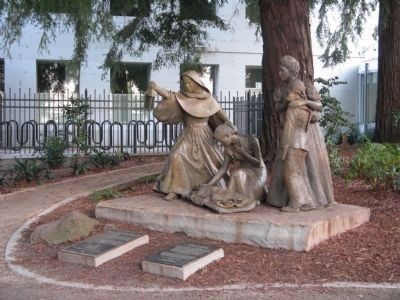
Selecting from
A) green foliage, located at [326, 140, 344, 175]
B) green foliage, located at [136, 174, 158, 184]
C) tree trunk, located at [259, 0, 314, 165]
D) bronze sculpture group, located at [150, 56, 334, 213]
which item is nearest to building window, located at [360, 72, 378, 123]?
green foliage, located at [326, 140, 344, 175]

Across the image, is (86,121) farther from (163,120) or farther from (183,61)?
(163,120)

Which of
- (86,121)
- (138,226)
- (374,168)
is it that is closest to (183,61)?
(86,121)

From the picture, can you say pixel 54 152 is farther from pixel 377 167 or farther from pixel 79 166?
pixel 377 167

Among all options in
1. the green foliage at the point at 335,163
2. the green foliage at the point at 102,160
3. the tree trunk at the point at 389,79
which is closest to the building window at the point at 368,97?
the tree trunk at the point at 389,79

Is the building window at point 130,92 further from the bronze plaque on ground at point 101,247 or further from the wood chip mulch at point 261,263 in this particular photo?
the wood chip mulch at point 261,263

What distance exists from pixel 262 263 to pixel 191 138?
6.87 ft

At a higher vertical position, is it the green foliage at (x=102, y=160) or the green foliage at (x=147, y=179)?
the green foliage at (x=102, y=160)

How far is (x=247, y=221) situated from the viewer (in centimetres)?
602

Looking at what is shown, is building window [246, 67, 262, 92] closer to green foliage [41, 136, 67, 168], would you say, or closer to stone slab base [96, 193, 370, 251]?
green foliage [41, 136, 67, 168]

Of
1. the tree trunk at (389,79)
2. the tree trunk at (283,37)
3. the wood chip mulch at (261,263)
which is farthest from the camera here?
the tree trunk at (389,79)

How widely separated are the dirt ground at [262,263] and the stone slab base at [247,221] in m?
0.08

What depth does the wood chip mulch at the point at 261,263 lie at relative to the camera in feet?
17.1

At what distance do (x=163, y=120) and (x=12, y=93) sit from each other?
1378 centimetres

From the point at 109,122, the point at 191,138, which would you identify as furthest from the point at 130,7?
the point at 191,138
